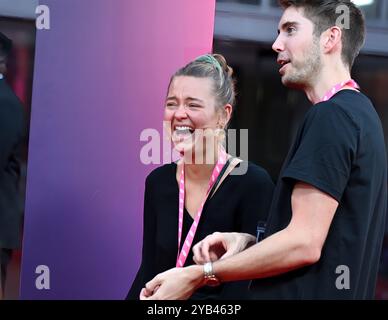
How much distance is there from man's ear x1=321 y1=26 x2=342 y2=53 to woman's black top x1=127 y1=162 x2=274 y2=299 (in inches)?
25.0

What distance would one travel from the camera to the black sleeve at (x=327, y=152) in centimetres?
155

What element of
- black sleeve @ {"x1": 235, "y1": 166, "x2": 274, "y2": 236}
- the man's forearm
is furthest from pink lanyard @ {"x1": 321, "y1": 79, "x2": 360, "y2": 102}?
black sleeve @ {"x1": 235, "y1": 166, "x2": 274, "y2": 236}

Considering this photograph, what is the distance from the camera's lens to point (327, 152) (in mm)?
1562

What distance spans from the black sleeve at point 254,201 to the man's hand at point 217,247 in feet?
1.19

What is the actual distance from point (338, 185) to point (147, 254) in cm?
88

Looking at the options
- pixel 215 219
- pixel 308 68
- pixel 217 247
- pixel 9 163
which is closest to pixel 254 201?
pixel 215 219

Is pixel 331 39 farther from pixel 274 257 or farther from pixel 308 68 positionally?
pixel 274 257

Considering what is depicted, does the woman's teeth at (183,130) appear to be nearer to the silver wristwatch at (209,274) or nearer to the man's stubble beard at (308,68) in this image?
the man's stubble beard at (308,68)

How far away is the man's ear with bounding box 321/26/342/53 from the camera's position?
5.73 ft

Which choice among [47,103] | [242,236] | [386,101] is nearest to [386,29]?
[386,101]
